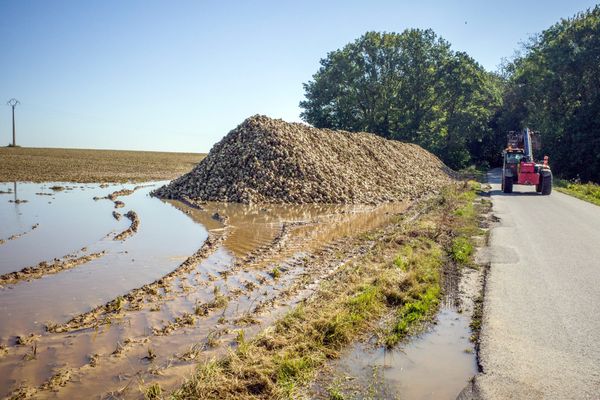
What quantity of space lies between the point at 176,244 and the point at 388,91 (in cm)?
4126

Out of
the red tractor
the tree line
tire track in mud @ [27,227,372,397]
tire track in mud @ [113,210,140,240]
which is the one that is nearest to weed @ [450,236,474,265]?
tire track in mud @ [27,227,372,397]

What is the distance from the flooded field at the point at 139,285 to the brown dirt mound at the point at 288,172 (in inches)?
143

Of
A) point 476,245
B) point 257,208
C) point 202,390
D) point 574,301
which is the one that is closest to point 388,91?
point 257,208

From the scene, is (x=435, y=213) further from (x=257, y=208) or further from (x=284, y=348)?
(x=284, y=348)

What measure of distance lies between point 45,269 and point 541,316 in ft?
31.5

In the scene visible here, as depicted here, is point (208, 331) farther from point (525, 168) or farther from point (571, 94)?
point (571, 94)

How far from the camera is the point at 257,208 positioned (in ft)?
60.7

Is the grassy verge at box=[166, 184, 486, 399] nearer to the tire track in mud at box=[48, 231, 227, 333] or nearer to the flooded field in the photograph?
the flooded field

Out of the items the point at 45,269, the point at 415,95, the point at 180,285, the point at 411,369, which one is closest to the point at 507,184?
the point at 180,285

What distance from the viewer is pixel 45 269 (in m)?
9.21

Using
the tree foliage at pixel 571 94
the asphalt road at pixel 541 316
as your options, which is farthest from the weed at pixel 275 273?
the tree foliage at pixel 571 94

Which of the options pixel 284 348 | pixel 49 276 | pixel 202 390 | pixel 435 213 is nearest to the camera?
pixel 202 390

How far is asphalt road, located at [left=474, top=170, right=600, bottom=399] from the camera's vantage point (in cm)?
487

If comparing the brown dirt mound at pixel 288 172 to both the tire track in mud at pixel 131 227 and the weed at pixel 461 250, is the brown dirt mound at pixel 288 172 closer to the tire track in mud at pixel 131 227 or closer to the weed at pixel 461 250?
the tire track in mud at pixel 131 227
